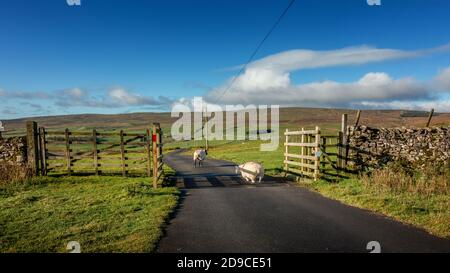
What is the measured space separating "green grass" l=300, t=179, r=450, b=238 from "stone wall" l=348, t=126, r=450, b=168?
5.51 meters

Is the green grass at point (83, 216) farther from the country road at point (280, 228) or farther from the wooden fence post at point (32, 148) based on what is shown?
the wooden fence post at point (32, 148)

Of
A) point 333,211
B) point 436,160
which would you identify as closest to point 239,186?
point 333,211

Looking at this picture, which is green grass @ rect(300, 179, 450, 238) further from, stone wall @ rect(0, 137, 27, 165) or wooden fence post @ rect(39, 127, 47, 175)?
stone wall @ rect(0, 137, 27, 165)

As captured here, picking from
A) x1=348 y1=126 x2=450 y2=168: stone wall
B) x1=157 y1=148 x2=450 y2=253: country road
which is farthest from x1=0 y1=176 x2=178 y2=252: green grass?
x1=348 y1=126 x2=450 y2=168: stone wall

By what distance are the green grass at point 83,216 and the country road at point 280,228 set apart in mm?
675

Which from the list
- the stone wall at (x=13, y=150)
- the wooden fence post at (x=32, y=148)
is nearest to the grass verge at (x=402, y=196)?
the wooden fence post at (x=32, y=148)

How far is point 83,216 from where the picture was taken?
9164 mm

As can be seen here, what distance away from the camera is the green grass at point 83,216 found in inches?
270
